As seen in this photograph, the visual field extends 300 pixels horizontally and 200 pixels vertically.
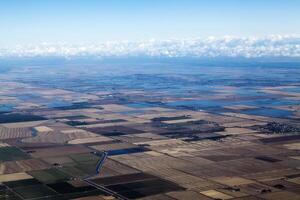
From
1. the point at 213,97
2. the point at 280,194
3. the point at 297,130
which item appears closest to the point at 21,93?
the point at 213,97

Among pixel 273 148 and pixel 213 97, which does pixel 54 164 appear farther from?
pixel 213 97

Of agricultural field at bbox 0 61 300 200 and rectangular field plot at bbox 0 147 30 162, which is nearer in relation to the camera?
agricultural field at bbox 0 61 300 200

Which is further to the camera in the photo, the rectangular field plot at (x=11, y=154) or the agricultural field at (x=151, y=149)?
the rectangular field plot at (x=11, y=154)

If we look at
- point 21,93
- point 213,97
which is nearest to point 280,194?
point 213,97

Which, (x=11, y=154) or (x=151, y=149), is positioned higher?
(x=151, y=149)

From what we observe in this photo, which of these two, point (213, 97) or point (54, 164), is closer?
point (54, 164)

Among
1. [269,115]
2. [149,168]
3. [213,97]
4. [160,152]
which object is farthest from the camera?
[213,97]

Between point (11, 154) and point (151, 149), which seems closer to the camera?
point (11, 154)

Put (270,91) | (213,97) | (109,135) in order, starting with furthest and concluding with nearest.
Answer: (270,91)
(213,97)
(109,135)

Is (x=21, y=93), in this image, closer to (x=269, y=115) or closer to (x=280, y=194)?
(x=269, y=115)
